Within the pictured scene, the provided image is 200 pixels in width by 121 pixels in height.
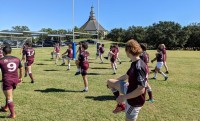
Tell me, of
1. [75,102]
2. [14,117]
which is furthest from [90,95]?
[14,117]

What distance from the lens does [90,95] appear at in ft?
32.1

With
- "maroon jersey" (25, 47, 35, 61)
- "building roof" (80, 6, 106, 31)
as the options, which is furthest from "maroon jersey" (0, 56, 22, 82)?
"building roof" (80, 6, 106, 31)

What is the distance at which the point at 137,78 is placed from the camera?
13.4ft

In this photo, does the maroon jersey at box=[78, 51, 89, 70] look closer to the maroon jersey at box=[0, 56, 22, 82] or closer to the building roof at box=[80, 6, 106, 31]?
the maroon jersey at box=[0, 56, 22, 82]

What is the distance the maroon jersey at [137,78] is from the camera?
4.08 m

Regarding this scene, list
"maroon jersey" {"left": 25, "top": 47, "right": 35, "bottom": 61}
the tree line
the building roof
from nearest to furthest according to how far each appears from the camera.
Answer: "maroon jersey" {"left": 25, "top": 47, "right": 35, "bottom": 61}
the tree line
the building roof

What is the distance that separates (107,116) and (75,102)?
1.78 metres

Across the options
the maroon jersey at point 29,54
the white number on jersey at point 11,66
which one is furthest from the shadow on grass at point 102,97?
the maroon jersey at point 29,54

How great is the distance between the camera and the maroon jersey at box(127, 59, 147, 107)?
4.08m

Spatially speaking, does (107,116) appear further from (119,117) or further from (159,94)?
(159,94)

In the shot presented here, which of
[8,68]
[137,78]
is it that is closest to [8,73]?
[8,68]

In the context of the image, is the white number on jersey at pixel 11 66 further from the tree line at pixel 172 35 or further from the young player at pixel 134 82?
the tree line at pixel 172 35

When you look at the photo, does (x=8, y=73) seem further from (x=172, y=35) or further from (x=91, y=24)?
(x=91, y=24)

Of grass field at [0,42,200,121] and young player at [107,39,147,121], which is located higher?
young player at [107,39,147,121]
